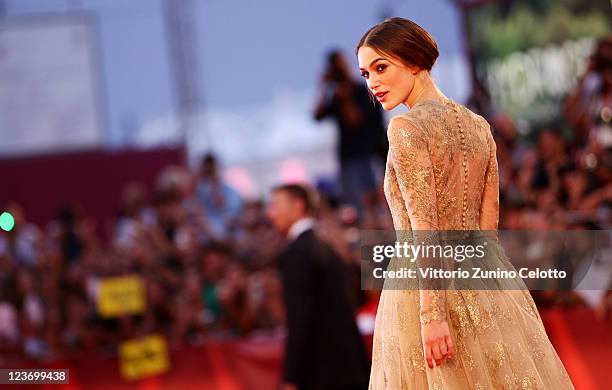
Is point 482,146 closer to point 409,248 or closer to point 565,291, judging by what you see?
point 409,248

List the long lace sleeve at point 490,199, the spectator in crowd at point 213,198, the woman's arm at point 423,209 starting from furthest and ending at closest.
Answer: the spectator in crowd at point 213,198, the long lace sleeve at point 490,199, the woman's arm at point 423,209

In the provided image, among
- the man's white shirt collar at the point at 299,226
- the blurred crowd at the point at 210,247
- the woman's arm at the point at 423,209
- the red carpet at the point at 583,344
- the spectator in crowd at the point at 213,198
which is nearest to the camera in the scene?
the woman's arm at the point at 423,209

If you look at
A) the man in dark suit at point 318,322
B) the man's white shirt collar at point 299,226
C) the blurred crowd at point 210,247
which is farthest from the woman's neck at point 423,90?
the blurred crowd at point 210,247

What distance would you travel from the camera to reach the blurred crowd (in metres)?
7.58

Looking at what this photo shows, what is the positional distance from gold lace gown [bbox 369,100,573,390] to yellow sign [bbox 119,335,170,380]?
14.8ft

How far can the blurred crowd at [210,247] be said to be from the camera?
7578 millimetres

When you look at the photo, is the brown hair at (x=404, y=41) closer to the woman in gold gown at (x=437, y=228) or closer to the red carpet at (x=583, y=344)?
the woman in gold gown at (x=437, y=228)

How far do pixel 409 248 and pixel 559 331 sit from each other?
12.3 feet

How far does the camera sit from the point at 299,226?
20.1ft

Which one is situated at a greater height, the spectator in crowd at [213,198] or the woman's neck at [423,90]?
the woman's neck at [423,90]

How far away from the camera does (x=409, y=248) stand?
11.4 feet

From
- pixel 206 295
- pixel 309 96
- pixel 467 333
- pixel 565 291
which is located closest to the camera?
pixel 467 333

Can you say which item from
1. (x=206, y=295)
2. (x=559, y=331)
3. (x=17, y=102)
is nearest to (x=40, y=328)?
(x=206, y=295)

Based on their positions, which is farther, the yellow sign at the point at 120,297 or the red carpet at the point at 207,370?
the yellow sign at the point at 120,297
